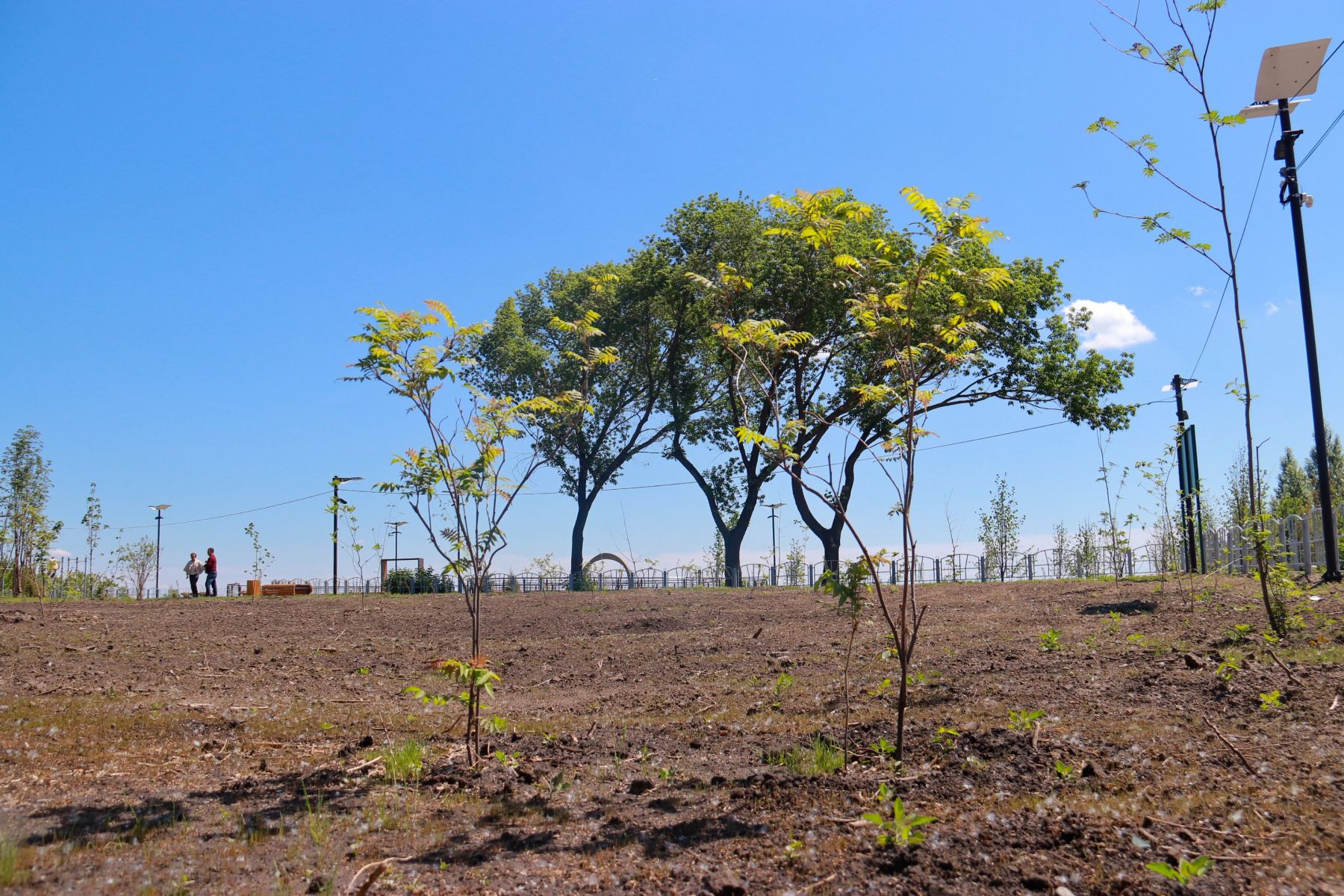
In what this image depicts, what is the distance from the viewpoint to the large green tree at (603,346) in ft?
111

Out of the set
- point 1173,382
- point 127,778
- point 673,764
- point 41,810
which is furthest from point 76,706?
point 1173,382

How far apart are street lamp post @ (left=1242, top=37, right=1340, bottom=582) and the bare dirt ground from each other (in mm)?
3440

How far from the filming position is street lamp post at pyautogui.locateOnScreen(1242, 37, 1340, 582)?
9414 mm

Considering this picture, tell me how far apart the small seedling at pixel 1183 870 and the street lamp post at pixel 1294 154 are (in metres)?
7.42

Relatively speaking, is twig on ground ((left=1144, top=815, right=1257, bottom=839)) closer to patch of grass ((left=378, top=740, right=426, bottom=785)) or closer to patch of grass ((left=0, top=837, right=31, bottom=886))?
patch of grass ((left=378, top=740, right=426, bottom=785))

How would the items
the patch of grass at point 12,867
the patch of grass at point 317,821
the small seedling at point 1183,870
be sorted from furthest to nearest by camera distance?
the patch of grass at point 317,821 < the patch of grass at point 12,867 < the small seedling at point 1183,870

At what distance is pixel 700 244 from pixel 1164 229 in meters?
24.3

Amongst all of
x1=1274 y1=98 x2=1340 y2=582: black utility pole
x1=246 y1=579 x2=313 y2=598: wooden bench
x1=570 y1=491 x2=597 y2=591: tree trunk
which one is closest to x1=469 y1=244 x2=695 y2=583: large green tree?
x1=570 y1=491 x2=597 y2=591: tree trunk

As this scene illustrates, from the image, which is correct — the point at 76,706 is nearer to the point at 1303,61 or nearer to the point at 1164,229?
the point at 1164,229

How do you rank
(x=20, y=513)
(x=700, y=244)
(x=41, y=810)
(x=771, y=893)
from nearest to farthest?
1. (x=771, y=893)
2. (x=41, y=810)
3. (x=20, y=513)
4. (x=700, y=244)

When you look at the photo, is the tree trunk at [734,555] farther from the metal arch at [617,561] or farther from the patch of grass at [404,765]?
the patch of grass at [404,765]

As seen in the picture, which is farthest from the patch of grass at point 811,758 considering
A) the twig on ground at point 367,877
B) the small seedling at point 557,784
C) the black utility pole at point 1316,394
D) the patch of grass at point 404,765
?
the black utility pole at point 1316,394

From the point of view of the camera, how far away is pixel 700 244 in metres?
31.1

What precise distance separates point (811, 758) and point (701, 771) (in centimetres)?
68
